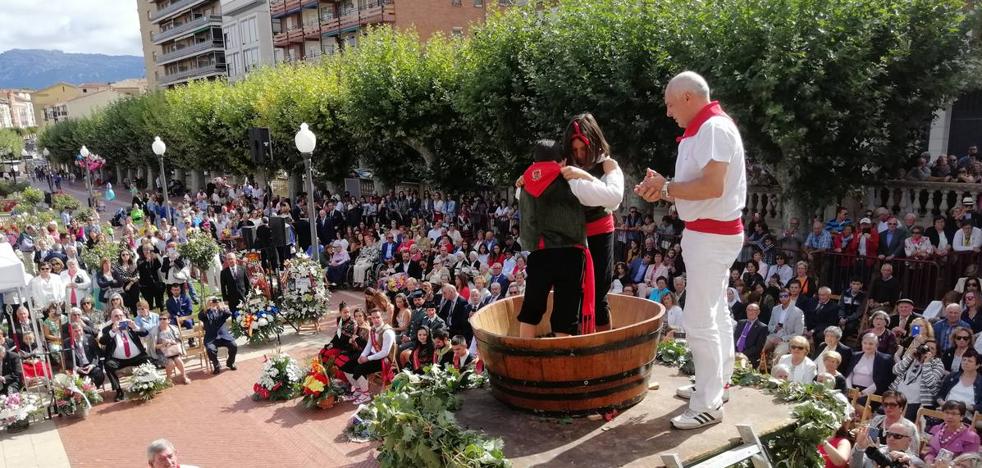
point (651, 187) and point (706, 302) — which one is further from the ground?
point (651, 187)

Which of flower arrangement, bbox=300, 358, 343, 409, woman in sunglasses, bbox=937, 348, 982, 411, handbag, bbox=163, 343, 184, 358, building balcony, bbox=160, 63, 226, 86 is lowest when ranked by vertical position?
flower arrangement, bbox=300, 358, 343, 409

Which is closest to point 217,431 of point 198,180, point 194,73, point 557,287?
point 557,287

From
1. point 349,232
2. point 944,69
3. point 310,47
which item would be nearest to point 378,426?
point 944,69

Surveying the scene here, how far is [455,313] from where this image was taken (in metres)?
10.6

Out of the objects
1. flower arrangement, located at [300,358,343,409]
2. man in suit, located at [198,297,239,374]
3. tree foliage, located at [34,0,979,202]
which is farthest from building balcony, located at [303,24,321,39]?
flower arrangement, located at [300,358,343,409]

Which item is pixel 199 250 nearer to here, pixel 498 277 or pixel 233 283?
pixel 233 283

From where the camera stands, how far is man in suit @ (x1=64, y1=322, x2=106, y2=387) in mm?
10711

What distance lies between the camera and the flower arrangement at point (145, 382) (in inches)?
401

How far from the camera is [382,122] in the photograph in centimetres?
2012

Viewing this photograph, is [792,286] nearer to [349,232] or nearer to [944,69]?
[944,69]

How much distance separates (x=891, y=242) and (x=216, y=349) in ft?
35.4

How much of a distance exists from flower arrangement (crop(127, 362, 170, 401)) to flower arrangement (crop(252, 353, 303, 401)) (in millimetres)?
1538

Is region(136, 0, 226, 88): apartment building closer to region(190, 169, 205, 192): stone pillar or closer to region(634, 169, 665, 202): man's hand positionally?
region(190, 169, 205, 192): stone pillar

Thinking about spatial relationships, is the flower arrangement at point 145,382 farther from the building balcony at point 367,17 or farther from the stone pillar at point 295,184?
the building balcony at point 367,17
